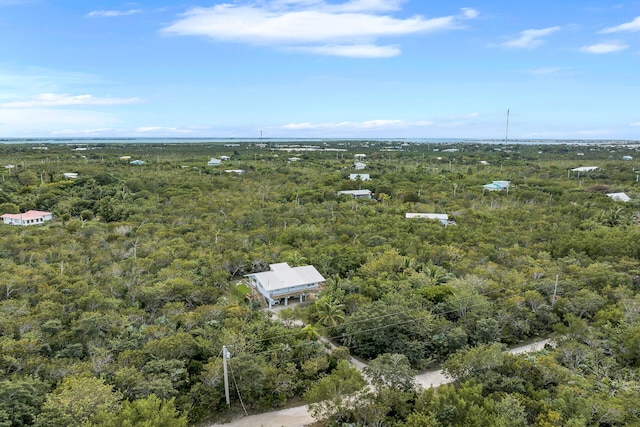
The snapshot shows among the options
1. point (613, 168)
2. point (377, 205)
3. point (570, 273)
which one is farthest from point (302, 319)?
point (613, 168)

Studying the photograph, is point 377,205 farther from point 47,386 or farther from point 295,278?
point 47,386

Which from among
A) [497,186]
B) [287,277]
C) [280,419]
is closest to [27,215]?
[287,277]

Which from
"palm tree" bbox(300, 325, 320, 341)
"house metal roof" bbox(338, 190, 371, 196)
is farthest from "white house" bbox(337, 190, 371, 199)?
"palm tree" bbox(300, 325, 320, 341)

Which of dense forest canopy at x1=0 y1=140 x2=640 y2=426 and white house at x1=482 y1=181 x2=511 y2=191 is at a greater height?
white house at x1=482 y1=181 x2=511 y2=191

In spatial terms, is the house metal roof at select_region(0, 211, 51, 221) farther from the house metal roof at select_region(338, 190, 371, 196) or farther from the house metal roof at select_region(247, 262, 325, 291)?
the house metal roof at select_region(338, 190, 371, 196)

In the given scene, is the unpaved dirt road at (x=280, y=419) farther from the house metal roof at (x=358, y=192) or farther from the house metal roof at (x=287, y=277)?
the house metal roof at (x=358, y=192)

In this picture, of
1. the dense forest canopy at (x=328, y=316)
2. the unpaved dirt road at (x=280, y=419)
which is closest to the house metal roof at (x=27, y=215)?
the dense forest canopy at (x=328, y=316)

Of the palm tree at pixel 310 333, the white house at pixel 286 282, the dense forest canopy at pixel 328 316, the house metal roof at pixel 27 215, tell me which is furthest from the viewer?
the house metal roof at pixel 27 215
